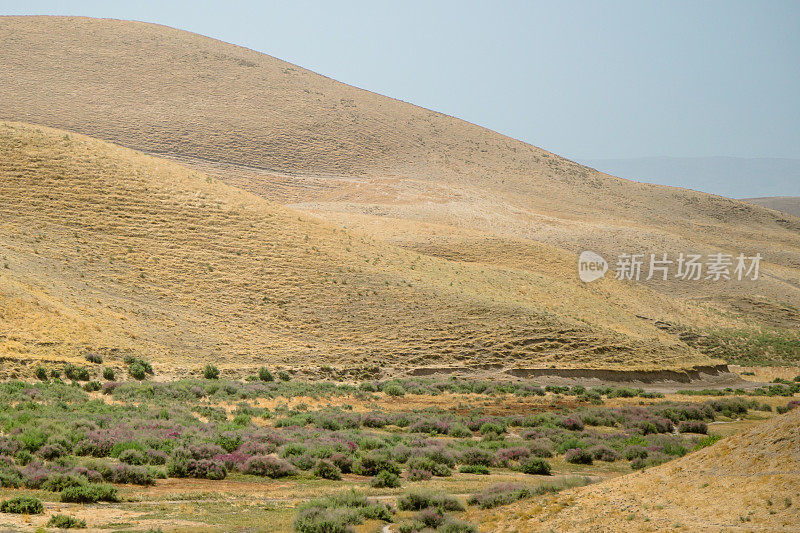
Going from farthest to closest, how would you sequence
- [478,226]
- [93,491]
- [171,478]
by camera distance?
[478,226], [171,478], [93,491]

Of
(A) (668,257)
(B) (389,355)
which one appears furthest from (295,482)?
(A) (668,257)

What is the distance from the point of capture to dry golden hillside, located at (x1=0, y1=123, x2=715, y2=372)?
118 feet

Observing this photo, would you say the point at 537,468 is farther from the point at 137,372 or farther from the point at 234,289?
the point at 234,289

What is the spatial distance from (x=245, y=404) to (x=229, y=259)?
1885 cm

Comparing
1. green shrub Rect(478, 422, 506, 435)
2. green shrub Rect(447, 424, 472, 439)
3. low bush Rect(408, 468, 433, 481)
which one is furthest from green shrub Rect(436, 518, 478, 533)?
green shrub Rect(478, 422, 506, 435)

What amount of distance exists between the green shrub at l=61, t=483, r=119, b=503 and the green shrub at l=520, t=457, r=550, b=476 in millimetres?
9226

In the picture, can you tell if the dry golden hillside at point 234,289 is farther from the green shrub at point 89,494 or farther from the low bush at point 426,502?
the low bush at point 426,502

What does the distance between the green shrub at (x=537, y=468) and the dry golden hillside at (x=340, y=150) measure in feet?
150

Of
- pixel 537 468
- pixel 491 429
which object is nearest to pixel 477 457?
pixel 537 468

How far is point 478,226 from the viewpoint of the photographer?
74.2 meters

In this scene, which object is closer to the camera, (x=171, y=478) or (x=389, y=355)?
(x=171, y=478)

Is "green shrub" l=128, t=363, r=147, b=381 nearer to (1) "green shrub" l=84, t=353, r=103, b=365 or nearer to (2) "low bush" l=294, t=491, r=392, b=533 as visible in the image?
(1) "green shrub" l=84, t=353, r=103, b=365

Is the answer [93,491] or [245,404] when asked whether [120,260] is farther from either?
[93,491]

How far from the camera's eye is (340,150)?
300 ft
